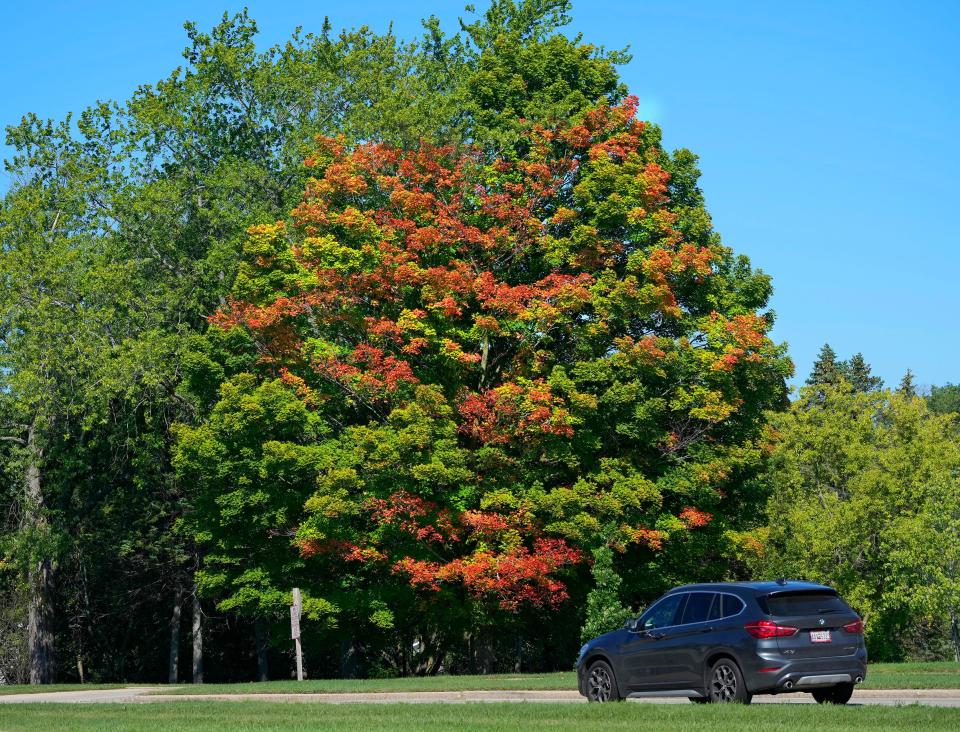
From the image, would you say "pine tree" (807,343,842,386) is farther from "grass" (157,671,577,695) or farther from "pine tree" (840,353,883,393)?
"grass" (157,671,577,695)

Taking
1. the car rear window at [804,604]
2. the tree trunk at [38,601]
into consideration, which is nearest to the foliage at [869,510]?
the tree trunk at [38,601]

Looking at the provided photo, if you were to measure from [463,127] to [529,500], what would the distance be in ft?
49.9

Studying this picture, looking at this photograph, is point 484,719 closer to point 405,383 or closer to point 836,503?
point 405,383

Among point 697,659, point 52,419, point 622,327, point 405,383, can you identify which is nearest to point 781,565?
point 622,327

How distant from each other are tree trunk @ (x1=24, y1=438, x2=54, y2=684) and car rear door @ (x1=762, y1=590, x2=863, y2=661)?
3194 cm

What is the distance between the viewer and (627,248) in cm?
3575

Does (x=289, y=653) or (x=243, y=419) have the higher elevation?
(x=243, y=419)

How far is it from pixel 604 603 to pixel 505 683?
6855mm

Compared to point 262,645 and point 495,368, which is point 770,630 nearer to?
point 495,368

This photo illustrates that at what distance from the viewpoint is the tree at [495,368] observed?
32125 mm

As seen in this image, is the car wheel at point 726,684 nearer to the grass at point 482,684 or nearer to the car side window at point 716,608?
the car side window at point 716,608

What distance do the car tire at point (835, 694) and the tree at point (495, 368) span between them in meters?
15.4

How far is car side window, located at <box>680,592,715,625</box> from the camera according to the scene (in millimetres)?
15867

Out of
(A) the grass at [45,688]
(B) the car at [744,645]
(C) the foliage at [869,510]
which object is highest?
(C) the foliage at [869,510]
